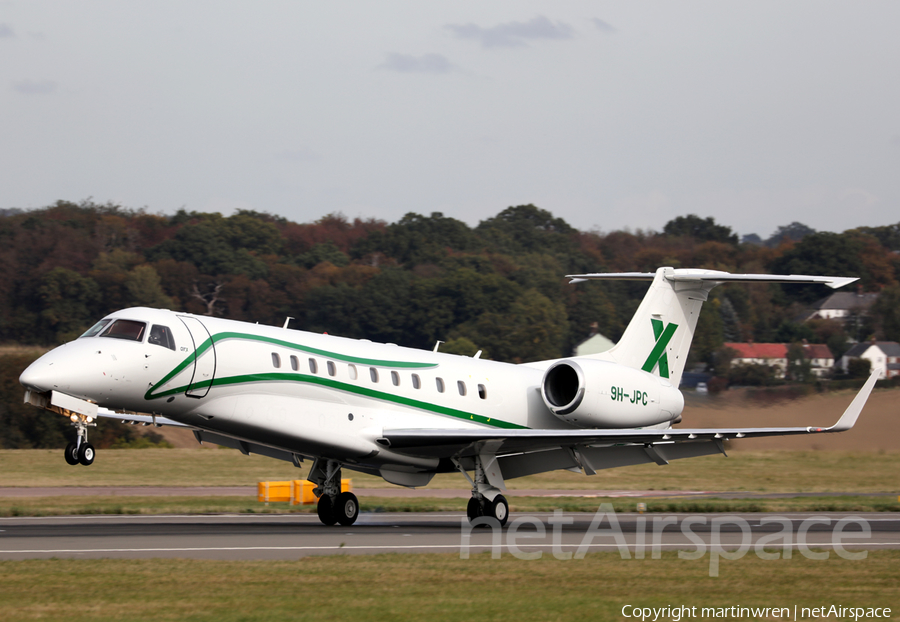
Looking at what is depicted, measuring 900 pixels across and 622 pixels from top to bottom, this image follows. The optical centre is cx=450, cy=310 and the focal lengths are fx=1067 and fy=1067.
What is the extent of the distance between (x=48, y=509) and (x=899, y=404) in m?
26.8

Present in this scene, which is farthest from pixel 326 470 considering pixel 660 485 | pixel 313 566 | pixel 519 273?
pixel 519 273

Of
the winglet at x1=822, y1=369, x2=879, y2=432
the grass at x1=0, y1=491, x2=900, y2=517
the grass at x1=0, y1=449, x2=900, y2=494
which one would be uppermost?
the winglet at x1=822, y1=369, x2=879, y2=432

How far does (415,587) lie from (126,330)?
7991 mm

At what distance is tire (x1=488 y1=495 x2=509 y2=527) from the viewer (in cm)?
2067

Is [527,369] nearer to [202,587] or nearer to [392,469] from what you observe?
[392,469]

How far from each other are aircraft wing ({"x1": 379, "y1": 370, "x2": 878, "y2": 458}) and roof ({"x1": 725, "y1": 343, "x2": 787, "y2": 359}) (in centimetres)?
5138

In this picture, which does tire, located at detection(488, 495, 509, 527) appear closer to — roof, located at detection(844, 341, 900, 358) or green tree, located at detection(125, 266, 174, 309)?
roof, located at detection(844, 341, 900, 358)

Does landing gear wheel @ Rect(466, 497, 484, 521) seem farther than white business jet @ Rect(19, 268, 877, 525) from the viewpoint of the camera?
Yes

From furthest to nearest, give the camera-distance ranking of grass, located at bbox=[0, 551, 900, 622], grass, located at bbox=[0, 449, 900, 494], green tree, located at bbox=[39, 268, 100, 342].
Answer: green tree, located at bbox=[39, 268, 100, 342] → grass, located at bbox=[0, 449, 900, 494] → grass, located at bbox=[0, 551, 900, 622]

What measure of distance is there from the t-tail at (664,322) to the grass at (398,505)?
145 inches

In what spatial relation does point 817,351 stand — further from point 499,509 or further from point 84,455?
point 84,455

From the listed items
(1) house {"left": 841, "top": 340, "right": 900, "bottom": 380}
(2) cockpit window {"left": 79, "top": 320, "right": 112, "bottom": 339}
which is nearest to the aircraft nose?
(2) cockpit window {"left": 79, "top": 320, "right": 112, "bottom": 339}

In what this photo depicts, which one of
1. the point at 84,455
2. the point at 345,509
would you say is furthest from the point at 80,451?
the point at 345,509

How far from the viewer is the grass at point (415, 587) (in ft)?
34.6
